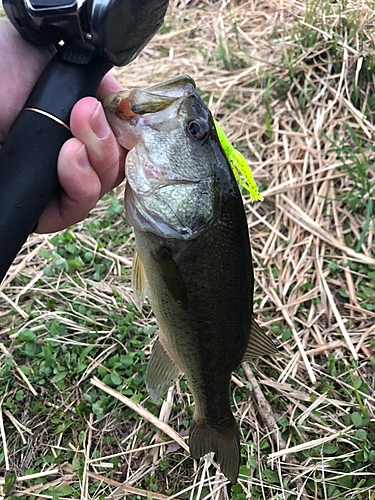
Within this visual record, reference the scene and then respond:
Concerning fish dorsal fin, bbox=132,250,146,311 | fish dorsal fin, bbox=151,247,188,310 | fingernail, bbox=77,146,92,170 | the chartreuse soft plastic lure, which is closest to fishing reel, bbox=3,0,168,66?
fingernail, bbox=77,146,92,170

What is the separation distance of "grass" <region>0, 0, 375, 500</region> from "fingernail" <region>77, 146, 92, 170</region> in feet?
3.89

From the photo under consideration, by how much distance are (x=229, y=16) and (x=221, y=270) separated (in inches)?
150

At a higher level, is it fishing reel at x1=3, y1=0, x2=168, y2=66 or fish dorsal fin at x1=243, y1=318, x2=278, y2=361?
fishing reel at x1=3, y1=0, x2=168, y2=66

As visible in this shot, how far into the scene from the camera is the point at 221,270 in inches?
54.1

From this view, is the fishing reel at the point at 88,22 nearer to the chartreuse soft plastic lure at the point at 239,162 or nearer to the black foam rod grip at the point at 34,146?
the black foam rod grip at the point at 34,146

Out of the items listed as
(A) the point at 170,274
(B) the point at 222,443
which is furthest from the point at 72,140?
(B) the point at 222,443

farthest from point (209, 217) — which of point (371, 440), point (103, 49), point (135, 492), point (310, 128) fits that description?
point (310, 128)

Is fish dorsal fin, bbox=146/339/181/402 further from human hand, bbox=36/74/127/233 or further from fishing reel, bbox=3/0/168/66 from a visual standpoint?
fishing reel, bbox=3/0/168/66

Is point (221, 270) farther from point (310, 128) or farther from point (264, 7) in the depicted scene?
point (264, 7)

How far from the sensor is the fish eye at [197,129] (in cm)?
132

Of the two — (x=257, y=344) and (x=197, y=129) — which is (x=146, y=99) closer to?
(x=197, y=129)

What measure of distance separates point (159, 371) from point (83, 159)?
886mm

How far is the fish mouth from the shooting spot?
3.98 feet

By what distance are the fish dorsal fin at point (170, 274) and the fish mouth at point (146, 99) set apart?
1.46ft
